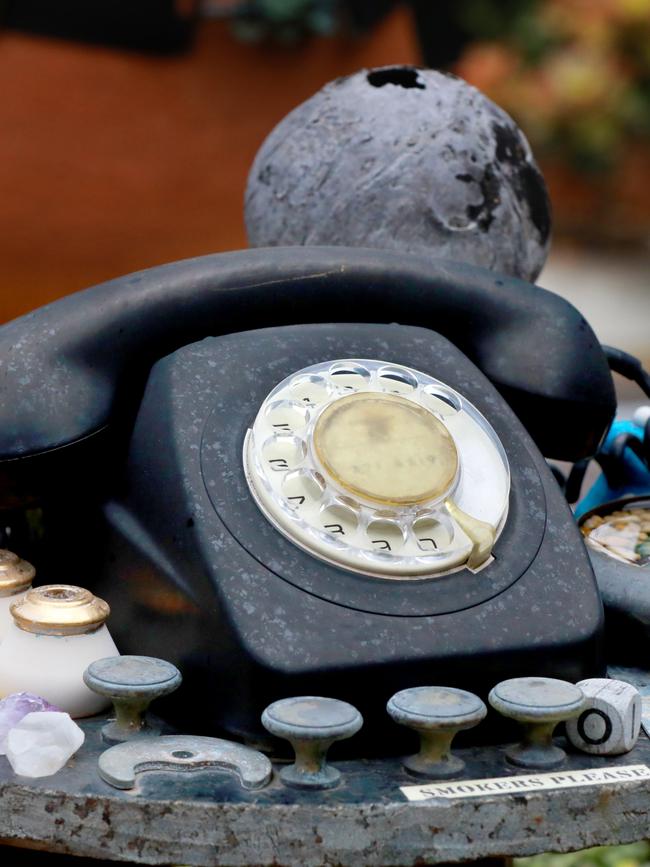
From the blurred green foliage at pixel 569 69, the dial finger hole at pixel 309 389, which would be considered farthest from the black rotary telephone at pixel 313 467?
the blurred green foliage at pixel 569 69

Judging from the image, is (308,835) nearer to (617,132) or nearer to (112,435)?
(112,435)

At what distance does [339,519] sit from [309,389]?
0.38 ft

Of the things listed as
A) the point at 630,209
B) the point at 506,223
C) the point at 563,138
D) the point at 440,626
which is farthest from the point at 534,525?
the point at 630,209

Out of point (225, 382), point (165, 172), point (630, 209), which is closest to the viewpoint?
point (225, 382)

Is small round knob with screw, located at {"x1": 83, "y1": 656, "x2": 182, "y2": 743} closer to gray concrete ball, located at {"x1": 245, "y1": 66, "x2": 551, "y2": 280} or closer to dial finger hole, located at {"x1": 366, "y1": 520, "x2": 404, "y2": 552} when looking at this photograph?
dial finger hole, located at {"x1": 366, "y1": 520, "x2": 404, "y2": 552}

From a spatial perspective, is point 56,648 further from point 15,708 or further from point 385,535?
point 385,535

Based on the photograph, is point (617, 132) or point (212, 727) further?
point (617, 132)

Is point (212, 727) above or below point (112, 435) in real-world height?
below

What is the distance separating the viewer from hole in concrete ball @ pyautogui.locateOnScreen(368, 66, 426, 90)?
1.18 metres

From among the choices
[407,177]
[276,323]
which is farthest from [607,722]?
[407,177]

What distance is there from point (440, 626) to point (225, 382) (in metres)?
0.24

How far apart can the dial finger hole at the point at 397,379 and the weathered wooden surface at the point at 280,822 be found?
1.06 feet

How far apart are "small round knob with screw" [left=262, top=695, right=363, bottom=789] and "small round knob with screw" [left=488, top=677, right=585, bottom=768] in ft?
0.29

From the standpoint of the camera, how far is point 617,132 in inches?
200
